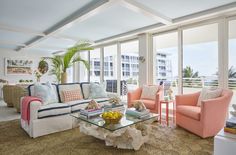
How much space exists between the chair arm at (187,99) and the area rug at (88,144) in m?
0.57

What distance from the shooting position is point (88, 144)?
2.60m

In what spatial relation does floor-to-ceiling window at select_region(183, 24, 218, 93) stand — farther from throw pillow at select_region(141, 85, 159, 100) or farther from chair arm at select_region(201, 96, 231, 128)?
chair arm at select_region(201, 96, 231, 128)

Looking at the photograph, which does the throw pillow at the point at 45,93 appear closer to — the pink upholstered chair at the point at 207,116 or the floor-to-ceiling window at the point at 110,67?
the pink upholstered chair at the point at 207,116

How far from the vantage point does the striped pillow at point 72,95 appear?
3777 millimetres

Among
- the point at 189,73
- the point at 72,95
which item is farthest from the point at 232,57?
the point at 72,95

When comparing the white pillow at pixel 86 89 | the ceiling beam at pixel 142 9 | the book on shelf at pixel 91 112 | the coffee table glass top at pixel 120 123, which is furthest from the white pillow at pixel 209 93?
the white pillow at pixel 86 89

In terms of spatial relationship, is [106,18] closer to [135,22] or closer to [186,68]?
[135,22]

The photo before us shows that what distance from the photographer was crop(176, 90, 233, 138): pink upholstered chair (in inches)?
107

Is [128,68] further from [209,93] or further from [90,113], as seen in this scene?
[90,113]

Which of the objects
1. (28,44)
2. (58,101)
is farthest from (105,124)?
(28,44)

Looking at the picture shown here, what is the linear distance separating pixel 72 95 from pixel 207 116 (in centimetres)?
283

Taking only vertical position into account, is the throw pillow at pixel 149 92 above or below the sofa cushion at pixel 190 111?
above

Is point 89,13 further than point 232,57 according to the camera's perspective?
No

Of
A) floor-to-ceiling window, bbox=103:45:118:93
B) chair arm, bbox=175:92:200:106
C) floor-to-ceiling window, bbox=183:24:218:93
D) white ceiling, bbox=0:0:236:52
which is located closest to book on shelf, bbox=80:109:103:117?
chair arm, bbox=175:92:200:106
